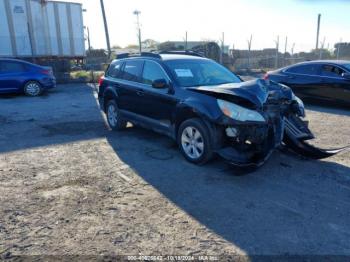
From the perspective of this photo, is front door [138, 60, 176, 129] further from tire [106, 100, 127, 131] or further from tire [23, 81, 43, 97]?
tire [23, 81, 43, 97]

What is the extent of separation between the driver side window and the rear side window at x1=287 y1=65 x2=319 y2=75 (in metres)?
6.05

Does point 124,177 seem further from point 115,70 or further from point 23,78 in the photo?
point 23,78

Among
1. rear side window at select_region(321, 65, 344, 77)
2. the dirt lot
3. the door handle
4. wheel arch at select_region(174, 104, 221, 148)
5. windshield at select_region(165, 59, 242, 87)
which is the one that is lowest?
the dirt lot

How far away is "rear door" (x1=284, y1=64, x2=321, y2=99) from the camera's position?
1009 cm

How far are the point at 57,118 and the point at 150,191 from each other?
233 inches

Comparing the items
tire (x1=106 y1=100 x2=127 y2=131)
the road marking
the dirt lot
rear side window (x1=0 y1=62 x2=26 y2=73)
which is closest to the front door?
the dirt lot

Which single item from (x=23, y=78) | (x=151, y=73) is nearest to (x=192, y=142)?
(x=151, y=73)

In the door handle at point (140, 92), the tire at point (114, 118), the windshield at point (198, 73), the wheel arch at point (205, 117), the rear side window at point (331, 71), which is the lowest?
the tire at point (114, 118)

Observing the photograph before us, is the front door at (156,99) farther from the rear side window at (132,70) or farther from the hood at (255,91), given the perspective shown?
the hood at (255,91)

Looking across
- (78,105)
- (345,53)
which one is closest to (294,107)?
(78,105)

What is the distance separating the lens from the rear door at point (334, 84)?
938cm

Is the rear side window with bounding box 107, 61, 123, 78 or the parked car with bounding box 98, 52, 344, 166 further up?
the rear side window with bounding box 107, 61, 123, 78

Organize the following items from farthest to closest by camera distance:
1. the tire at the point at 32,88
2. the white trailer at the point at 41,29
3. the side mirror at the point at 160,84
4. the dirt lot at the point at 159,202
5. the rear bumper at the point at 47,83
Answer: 1. the white trailer at the point at 41,29
2. the rear bumper at the point at 47,83
3. the tire at the point at 32,88
4. the side mirror at the point at 160,84
5. the dirt lot at the point at 159,202

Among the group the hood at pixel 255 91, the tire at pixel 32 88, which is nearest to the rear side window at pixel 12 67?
the tire at pixel 32 88
